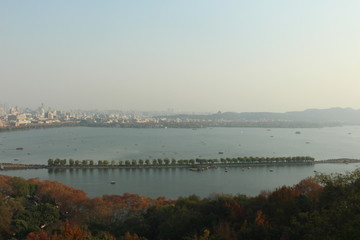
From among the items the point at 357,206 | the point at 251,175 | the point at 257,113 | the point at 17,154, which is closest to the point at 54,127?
the point at 17,154

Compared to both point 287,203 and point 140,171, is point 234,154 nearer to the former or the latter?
point 140,171

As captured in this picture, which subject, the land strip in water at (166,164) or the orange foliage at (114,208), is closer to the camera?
the orange foliage at (114,208)

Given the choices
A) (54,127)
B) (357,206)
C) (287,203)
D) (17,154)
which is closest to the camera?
(357,206)

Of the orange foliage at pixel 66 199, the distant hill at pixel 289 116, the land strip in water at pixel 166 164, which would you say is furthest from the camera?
the distant hill at pixel 289 116

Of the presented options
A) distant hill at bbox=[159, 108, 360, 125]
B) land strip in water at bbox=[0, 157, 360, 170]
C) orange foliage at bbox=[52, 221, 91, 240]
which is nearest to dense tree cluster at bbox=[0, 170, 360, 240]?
orange foliage at bbox=[52, 221, 91, 240]

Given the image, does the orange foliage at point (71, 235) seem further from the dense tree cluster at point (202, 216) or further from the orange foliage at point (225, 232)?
the orange foliage at point (225, 232)

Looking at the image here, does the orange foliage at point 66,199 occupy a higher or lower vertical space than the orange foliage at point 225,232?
lower

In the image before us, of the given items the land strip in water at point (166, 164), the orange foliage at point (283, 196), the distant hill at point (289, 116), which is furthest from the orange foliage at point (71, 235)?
the distant hill at point (289, 116)

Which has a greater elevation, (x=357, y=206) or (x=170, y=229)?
(x=357, y=206)

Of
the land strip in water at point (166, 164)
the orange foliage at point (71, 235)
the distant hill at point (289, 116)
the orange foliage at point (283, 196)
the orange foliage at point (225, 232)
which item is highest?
the distant hill at point (289, 116)

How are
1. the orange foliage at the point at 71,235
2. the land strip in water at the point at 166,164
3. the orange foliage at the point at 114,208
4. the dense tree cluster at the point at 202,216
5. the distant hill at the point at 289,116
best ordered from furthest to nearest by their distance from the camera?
1. the distant hill at the point at 289,116
2. the land strip in water at the point at 166,164
3. the orange foliage at the point at 114,208
4. the orange foliage at the point at 71,235
5. the dense tree cluster at the point at 202,216
